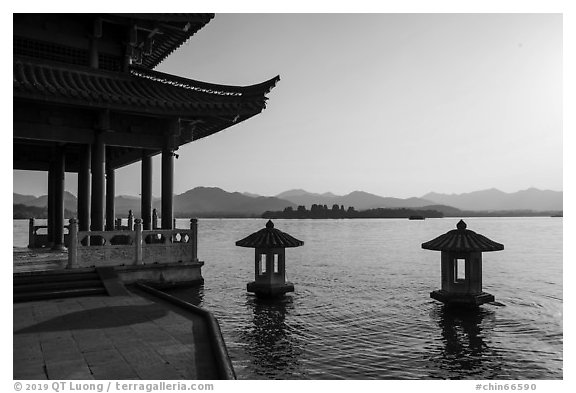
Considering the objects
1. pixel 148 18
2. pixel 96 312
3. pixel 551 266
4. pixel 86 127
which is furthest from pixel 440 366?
pixel 551 266

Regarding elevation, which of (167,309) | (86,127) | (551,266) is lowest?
(551,266)

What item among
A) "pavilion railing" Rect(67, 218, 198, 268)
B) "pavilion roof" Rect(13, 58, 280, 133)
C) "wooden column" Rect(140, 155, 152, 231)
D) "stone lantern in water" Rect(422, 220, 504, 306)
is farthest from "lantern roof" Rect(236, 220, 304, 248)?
"stone lantern in water" Rect(422, 220, 504, 306)

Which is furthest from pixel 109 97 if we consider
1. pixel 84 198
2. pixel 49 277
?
pixel 49 277

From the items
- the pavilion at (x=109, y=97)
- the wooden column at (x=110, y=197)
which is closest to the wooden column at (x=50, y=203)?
the wooden column at (x=110, y=197)

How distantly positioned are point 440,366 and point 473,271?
5.35 m

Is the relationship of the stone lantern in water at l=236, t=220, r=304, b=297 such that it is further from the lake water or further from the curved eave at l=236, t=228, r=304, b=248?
the lake water

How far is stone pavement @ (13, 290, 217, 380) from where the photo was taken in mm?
5723

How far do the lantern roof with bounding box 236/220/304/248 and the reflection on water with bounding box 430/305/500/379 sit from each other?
499cm

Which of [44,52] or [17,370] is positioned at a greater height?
[44,52]

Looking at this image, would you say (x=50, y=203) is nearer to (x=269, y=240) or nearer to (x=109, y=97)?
(x=109, y=97)

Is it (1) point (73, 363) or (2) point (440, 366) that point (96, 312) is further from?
(2) point (440, 366)

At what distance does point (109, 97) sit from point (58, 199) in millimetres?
9258

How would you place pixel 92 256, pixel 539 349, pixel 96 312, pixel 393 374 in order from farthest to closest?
pixel 92 256
pixel 539 349
pixel 96 312
pixel 393 374

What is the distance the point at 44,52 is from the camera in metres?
14.0
